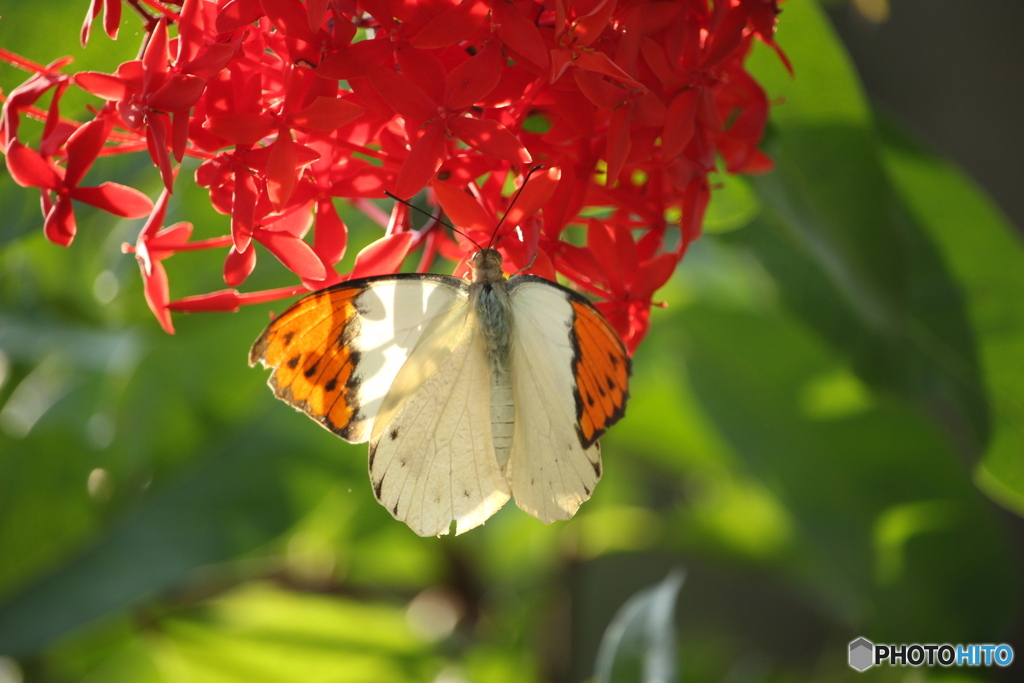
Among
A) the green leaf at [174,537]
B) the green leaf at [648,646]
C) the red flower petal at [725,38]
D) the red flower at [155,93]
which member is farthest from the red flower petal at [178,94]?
the green leaf at [174,537]

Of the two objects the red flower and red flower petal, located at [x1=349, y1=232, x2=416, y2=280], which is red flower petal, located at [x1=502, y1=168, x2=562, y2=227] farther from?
the red flower

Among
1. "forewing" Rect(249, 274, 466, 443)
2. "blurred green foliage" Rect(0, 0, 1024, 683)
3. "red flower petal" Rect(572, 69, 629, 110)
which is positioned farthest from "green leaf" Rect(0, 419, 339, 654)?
"red flower petal" Rect(572, 69, 629, 110)

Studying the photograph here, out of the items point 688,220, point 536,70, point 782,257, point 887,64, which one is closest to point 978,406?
point 782,257

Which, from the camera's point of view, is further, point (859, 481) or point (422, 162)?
point (859, 481)

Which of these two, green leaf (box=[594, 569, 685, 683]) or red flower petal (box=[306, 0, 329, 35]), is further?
green leaf (box=[594, 569, 685, 683])

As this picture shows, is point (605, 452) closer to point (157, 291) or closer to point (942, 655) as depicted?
point (942, 655)

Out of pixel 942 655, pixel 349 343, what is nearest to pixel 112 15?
pixel 349 343

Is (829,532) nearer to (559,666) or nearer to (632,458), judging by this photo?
(559,666)
